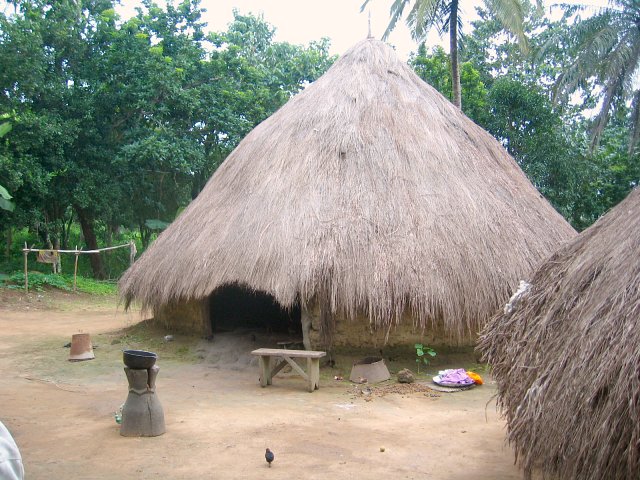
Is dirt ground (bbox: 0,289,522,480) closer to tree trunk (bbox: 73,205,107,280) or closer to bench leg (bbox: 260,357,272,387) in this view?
bench leg (bbox: 260,357,272,387)

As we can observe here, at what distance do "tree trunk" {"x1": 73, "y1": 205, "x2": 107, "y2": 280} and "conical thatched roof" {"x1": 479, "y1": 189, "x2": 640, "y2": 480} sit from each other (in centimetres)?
1806

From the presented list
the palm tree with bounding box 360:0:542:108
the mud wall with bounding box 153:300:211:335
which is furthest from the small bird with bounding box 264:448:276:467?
the palm tree with bounding box 360:0:542:108

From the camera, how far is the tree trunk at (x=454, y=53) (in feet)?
49.8

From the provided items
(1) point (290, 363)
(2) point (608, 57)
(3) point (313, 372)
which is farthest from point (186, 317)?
(2) point (608, 57)

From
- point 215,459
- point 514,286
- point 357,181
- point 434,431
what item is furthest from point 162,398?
point 514,286

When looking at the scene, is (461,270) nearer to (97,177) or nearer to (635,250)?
(635,250)

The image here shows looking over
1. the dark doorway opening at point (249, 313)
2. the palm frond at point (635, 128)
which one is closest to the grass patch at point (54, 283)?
the dark doorway opening at point (249, 313)

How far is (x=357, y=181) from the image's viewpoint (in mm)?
9352

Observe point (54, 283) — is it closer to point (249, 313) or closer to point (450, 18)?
point (249, 313)

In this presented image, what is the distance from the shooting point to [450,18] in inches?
621

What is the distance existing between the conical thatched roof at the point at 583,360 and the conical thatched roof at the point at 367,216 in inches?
135

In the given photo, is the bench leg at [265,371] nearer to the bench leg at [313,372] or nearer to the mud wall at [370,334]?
the bench leg at [313,372]

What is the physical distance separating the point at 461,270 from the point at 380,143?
2607 mm

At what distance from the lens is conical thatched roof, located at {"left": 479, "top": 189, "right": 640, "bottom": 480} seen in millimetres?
3236
